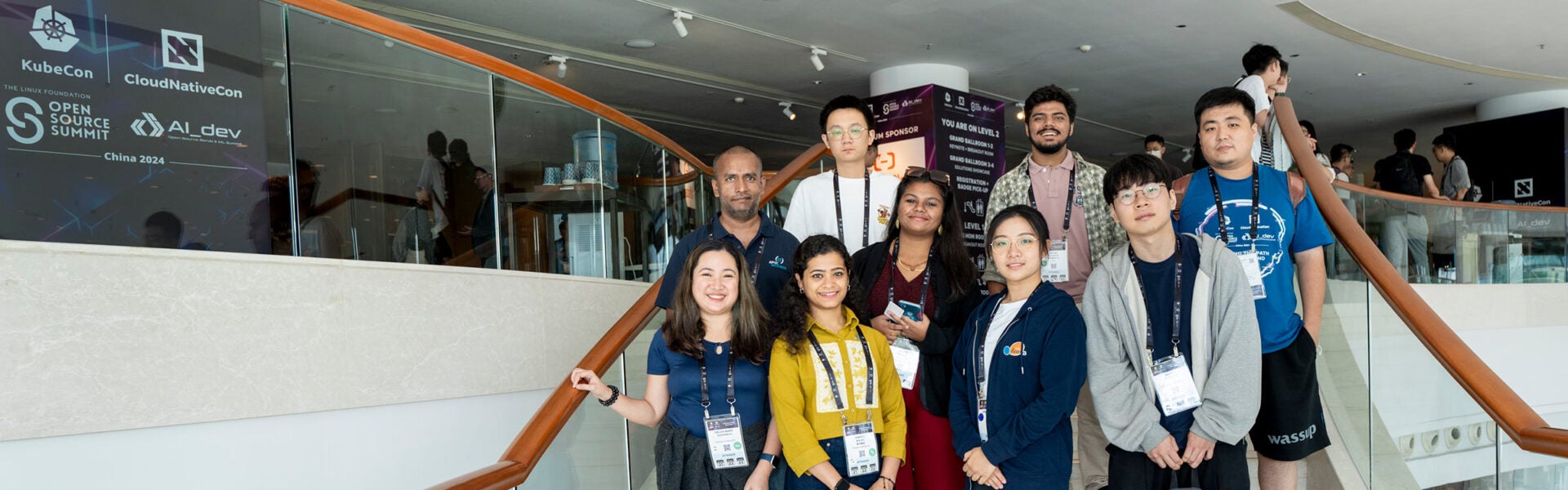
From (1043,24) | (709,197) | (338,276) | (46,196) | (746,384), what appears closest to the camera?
(46,196)

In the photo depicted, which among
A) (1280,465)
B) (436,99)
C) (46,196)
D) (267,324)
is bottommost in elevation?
(1280,465)

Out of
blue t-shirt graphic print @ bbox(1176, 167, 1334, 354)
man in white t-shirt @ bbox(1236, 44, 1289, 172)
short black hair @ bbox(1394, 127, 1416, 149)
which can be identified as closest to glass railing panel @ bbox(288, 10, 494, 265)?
blue t-shirt graphic print @ bbox(1176, 167, 1334, 354)

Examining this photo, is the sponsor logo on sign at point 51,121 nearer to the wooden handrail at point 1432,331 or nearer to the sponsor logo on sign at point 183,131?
the sponsor logo on sign at point 183,131

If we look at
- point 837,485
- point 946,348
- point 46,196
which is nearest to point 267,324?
point 46,196

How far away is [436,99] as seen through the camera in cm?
360

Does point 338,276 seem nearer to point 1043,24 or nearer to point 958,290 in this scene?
point 958,290

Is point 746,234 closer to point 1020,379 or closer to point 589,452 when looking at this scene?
point 589,452

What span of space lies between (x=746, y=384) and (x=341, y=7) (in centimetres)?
191

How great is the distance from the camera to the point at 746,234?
313 centimetres

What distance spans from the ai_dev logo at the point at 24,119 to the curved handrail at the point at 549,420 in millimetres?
1448

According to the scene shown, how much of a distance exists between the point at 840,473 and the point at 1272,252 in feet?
4.66

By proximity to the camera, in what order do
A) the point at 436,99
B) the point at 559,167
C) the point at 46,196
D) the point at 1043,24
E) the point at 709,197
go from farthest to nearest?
1. the point at 1043,24
2. the point at 709,197
3. the point at 559,167
4. the point at 436,99
5. the point at 46,196

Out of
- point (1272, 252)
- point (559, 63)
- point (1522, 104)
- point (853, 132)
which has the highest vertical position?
point (559, 63)

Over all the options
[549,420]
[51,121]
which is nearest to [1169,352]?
[549,420]
